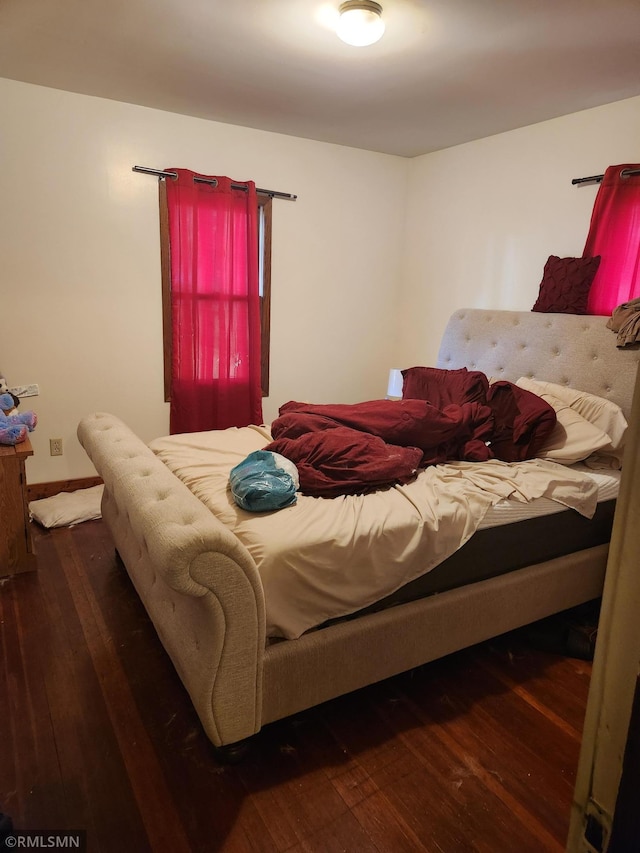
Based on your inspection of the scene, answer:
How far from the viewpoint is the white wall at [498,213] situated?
10.1 feet

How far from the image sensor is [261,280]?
390cm

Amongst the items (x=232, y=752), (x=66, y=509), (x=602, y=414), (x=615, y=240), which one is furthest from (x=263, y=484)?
(x=615, y=240)

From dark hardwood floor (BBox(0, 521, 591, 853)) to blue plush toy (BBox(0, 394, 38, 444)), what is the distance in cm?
82

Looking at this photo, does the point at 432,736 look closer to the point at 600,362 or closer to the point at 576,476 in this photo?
the point at 576,476

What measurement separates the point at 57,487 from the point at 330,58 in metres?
2.87

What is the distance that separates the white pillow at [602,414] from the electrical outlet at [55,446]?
285 centimetres

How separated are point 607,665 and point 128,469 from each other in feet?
5.50

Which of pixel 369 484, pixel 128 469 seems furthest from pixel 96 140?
pixel 369 484

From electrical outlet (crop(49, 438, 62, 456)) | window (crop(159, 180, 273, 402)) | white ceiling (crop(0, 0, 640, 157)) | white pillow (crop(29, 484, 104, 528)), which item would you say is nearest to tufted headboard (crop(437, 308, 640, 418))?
white ceiling (crop(0, 0, 640, 157))

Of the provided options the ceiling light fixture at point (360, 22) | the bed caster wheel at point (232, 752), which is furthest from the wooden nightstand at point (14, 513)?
the ceiling light fixture at point (360, 22)

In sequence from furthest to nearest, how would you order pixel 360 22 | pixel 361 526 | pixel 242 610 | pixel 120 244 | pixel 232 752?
pixel 120 244
pixel 360 22
pixel 361 526
pixel 232 752
pixel 242 610

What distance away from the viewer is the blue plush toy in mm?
2486

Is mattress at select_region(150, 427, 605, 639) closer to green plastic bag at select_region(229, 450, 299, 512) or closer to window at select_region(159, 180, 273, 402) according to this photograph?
green plastic bag at select_region(229, 450, 299, 512)

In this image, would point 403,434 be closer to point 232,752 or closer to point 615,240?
point 232,752
